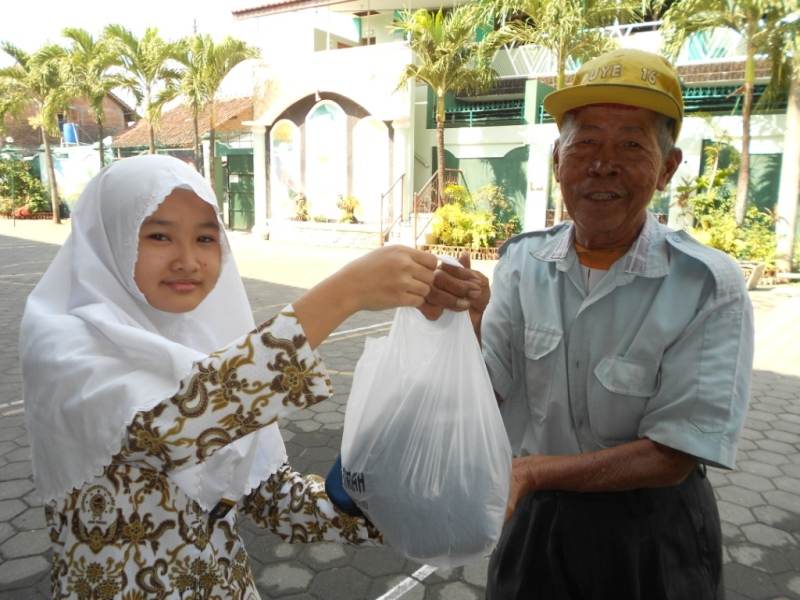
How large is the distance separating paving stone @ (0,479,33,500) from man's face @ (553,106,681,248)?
11.3 ft

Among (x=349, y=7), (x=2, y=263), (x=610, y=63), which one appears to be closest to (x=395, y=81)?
(x=349, y=7)

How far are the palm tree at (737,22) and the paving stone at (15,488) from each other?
1182 centimetres

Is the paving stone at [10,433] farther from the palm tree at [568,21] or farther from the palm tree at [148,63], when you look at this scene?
the palm tree at [148,63]

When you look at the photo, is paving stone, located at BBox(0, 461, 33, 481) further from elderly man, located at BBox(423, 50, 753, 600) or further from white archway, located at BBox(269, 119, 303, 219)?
white archway, located at BBox(269, 119, 303, 219)

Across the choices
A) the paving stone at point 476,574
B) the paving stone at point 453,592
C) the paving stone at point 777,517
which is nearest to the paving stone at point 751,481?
the paving stone at point 777,517

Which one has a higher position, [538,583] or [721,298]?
[721,298]

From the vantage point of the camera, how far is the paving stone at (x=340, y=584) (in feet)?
8.39

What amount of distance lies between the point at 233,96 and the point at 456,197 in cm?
1032

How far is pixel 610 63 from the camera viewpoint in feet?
4.64

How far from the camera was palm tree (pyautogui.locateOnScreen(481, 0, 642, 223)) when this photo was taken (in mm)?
11625

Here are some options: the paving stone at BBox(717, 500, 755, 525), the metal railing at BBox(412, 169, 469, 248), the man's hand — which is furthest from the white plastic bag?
the metal railing at BBox(412, 169, 469, 248)

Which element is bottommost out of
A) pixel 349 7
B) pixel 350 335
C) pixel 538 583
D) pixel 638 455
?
pixel 350 335

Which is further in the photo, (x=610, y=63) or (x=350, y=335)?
(x=350, y=335)

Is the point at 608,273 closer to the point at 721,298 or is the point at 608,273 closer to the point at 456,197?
the point at 721,298
